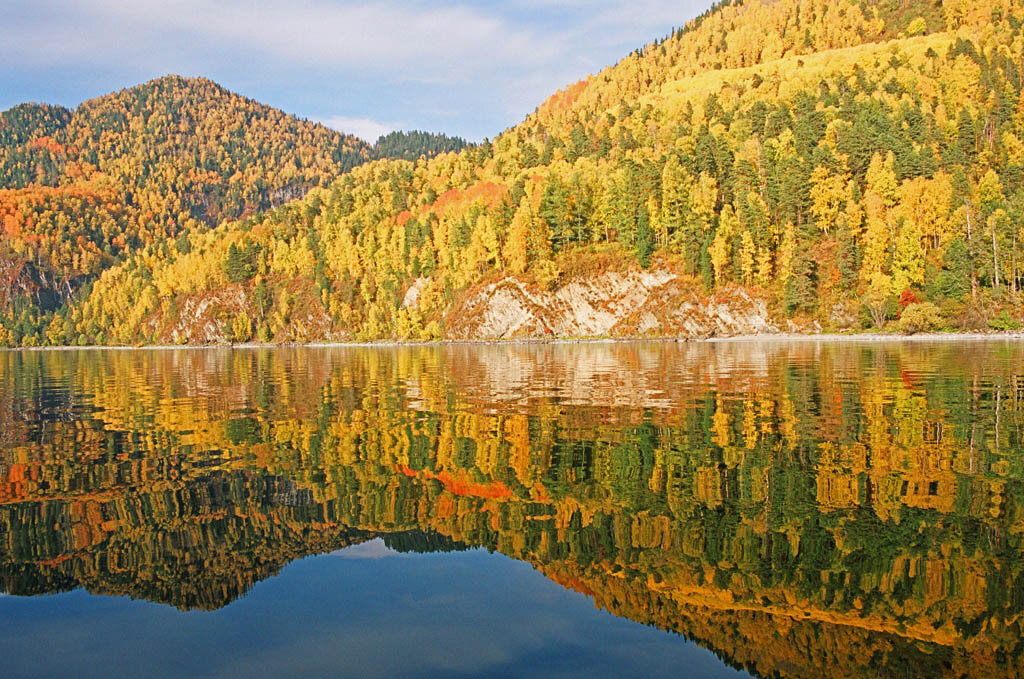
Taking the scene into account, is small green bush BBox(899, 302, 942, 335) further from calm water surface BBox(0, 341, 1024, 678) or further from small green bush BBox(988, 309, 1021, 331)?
calm water surface BBox(0, 341, 1024, 678)

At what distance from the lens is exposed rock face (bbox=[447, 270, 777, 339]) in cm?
11538

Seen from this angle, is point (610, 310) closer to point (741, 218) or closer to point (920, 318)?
point (741, 218)

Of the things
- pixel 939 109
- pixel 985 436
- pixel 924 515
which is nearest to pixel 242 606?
pixel 924 515

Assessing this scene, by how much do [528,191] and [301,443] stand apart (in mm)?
139245

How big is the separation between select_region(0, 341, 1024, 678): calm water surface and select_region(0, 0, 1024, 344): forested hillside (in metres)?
90.6

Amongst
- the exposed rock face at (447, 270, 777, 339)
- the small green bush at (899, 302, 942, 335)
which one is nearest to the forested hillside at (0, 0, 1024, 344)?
the small green bush at (899, 302, 942, 335)

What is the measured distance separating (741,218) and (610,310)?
28919 mm

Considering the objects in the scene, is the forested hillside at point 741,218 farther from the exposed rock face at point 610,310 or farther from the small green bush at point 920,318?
the exposed rock face at point 610,310

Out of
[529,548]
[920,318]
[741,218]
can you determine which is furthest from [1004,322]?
[529,548]

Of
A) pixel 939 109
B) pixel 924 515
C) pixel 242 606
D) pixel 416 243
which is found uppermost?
pixel 939 109

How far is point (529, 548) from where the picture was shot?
1230 centimetres

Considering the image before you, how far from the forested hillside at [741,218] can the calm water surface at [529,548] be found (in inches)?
3568

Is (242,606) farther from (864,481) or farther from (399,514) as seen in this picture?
(864,481)

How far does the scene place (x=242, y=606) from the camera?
1042 cm
